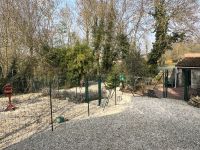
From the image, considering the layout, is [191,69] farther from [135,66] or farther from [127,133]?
[127,133]

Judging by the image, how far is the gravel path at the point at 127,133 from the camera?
9859 mm

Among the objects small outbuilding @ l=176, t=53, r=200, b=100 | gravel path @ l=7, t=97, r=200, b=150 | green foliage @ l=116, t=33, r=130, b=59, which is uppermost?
green foliage @ l=116, t=33, r=130, b=59

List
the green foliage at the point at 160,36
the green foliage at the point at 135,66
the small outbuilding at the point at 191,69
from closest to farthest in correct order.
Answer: the small outbuilding at the point at 191,69, the green foliage at the point at 135,66, the green foliage at the point at 160,36

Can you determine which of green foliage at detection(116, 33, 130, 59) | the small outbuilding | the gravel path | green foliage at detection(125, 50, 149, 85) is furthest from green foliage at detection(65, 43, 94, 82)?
the gravel path

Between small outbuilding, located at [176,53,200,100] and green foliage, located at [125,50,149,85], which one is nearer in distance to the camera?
small outbuilding, located at [176,53,200,100]

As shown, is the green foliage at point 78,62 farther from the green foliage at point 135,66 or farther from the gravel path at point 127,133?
the gravel path at point 127,133

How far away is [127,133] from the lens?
11.0 m

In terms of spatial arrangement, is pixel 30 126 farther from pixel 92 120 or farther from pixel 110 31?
pixel 110 31

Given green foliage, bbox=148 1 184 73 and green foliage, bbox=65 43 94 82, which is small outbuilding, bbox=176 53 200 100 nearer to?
green foliage, bbox=148 1 184 73

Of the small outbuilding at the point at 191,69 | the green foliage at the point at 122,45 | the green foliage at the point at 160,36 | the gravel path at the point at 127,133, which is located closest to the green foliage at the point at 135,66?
the small outbuilding at the point at 191,69

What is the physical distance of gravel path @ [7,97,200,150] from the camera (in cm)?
986

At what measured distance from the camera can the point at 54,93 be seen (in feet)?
72.4

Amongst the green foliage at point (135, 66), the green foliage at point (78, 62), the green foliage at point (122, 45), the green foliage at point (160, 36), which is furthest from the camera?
the green foliage at point (122, 45)

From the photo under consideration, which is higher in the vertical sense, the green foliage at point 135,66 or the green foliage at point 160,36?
the green foliage at point 160,36
